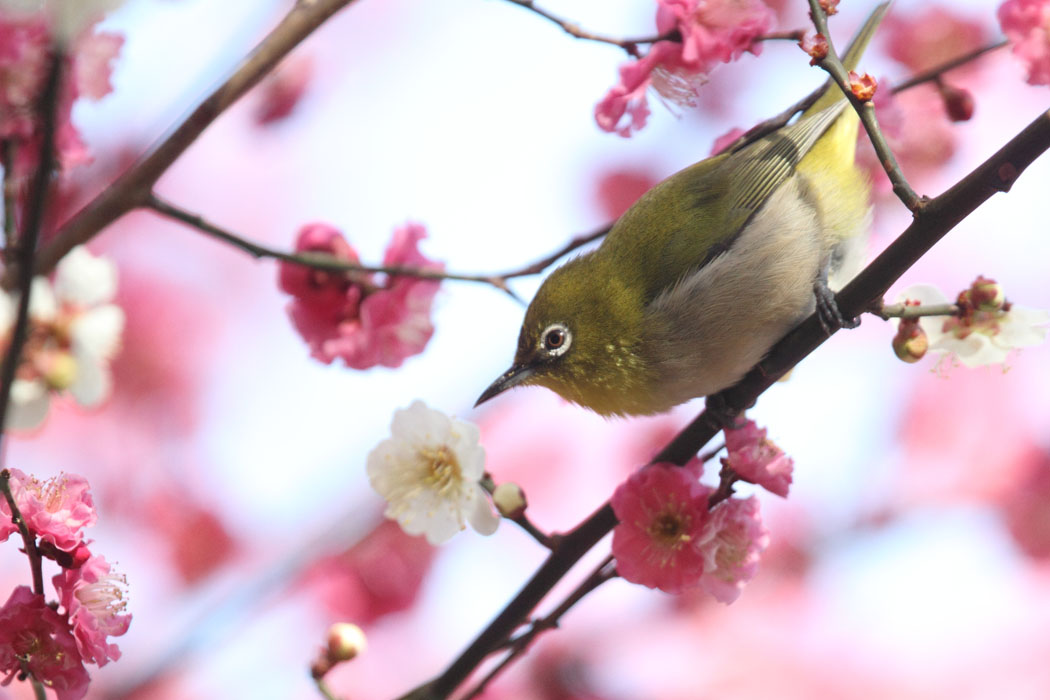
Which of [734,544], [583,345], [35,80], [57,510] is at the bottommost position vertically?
[734,544]

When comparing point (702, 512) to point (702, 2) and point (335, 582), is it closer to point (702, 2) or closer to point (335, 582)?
point (702, 2)

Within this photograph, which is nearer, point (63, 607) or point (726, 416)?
point (63, 607)

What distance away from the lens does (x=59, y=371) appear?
250cm

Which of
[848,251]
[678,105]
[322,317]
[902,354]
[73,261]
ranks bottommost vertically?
[902,354]

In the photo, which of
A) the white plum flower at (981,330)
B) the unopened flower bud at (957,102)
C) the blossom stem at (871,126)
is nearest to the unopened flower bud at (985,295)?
the white plum flower at (981,330)

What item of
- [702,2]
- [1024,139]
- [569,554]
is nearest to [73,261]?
[569,554]

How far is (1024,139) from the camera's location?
1636mm

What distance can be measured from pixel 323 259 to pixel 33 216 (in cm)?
91

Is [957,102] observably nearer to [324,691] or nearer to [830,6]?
[830,6]

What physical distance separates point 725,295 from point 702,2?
858 millimetres

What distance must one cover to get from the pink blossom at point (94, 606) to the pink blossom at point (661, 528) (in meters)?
1.00

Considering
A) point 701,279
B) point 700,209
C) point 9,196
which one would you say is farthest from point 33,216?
point 700,209

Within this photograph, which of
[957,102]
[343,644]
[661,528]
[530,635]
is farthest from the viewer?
[957,102]

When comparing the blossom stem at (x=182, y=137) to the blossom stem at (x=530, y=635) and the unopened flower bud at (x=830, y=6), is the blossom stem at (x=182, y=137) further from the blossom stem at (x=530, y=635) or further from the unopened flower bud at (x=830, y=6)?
the blossom stem at (x=530, y=635)
